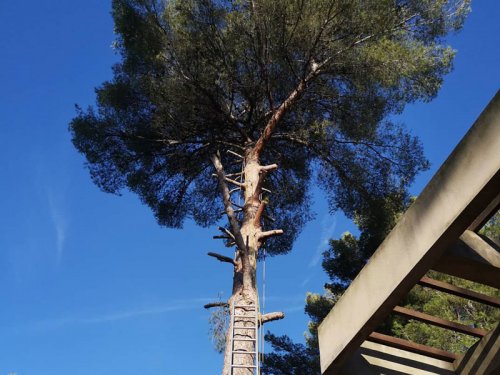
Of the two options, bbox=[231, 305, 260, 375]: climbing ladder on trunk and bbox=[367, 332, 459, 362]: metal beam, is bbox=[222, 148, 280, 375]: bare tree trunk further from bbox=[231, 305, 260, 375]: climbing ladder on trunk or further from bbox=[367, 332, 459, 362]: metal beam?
bbox=[367, 332, 459, 362]: metal beam

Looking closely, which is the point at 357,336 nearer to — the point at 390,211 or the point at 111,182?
the point at 390,211

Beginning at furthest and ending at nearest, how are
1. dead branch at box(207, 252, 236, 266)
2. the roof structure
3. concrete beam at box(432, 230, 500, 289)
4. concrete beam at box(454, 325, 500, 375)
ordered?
dead branch at box(207, 252, 236, 266), concrete beam at box(454, 325, 500, 375), concrete beam at box(432, 230, 500, 289), the roof structure

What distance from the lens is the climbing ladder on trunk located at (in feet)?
15.5

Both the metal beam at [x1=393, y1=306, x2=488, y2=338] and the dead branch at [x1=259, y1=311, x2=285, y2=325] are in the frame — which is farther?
the dead branch at [x1=259, y1=311, x2=285, y2=325]

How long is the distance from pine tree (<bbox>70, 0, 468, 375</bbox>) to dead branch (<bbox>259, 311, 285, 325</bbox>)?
1.78m

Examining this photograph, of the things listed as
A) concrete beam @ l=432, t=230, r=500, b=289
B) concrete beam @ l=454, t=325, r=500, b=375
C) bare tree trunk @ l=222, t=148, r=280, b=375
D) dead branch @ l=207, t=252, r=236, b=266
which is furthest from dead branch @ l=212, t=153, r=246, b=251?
concrete beam @ l=432, t=230, r=500, b=289

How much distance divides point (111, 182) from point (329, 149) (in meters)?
3.74

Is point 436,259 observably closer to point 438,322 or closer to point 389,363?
point 438,322

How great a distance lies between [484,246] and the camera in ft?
6.71

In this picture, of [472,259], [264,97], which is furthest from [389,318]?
[472,259]

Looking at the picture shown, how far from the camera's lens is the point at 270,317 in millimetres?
5293

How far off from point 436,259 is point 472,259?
0.16 metres

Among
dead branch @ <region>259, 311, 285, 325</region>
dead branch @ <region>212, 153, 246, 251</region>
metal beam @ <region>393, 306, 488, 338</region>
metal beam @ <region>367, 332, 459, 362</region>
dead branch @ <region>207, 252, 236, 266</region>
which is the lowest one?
metal beam @ <region>367, 332, 459, 362</region>

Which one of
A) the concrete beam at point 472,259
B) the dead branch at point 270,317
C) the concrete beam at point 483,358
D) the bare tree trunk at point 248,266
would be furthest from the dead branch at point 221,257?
the concrete beam at point 472,259
